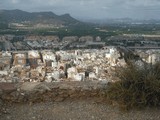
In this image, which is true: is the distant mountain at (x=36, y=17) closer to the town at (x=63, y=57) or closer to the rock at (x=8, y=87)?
the town at (x=63, y=57)

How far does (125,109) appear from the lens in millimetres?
5156

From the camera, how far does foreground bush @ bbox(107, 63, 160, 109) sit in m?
5.14

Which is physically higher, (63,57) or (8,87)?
(8,87)

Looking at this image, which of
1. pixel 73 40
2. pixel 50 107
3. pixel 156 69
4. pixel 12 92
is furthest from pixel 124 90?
pixel 73 40

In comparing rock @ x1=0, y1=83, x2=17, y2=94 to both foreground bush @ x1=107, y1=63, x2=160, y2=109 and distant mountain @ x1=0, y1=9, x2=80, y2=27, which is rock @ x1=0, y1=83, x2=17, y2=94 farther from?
distant mountain @ x1=0, y1=9, x2=80, y2=27

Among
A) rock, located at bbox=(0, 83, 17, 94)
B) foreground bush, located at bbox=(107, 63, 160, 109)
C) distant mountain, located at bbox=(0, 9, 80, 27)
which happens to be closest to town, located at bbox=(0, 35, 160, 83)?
rock, located at bbox=(0, 83, 17, 94)

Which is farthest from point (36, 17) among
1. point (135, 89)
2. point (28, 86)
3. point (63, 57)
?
point (135, 89)

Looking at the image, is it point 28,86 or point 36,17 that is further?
point 36,17

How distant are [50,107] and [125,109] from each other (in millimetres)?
1081

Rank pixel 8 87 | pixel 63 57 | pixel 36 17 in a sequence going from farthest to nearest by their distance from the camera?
pixel 36 17, pixel 63 57, pixel 8 87

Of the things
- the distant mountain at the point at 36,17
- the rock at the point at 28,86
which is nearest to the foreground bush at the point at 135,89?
the rock at the point at 28,86

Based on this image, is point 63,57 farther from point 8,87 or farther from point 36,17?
point 36,17

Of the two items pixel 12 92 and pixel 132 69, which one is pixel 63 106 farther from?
pixel 132 69

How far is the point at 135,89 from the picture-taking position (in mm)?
5188
